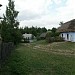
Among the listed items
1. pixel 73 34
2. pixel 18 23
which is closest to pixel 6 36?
pixel 18 23

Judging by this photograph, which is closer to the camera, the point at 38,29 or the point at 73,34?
the point at 73,34

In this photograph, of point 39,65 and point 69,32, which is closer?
point 39,65

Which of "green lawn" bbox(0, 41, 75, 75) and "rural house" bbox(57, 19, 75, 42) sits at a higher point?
"rural house" bbox(57, 19, 75, 42)

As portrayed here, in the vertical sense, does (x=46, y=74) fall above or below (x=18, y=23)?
below

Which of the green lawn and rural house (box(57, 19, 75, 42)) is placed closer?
the green lawn

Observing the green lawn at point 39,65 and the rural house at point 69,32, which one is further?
the rural house at point 69,32

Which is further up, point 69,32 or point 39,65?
point 69,32

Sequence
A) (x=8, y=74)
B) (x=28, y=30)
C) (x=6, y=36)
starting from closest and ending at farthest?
(x=8, y=74), (x=6, y=36), (x=28, y=30)

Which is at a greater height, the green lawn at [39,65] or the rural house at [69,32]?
the rural house at [69,32]

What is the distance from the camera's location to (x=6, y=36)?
44.6 m

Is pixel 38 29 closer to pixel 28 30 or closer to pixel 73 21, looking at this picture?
pixel 28 30

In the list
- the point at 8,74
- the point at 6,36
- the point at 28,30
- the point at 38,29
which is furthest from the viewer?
the point at 38,29

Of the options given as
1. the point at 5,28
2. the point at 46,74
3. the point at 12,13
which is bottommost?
the point at 46,74

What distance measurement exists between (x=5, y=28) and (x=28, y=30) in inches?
2923
